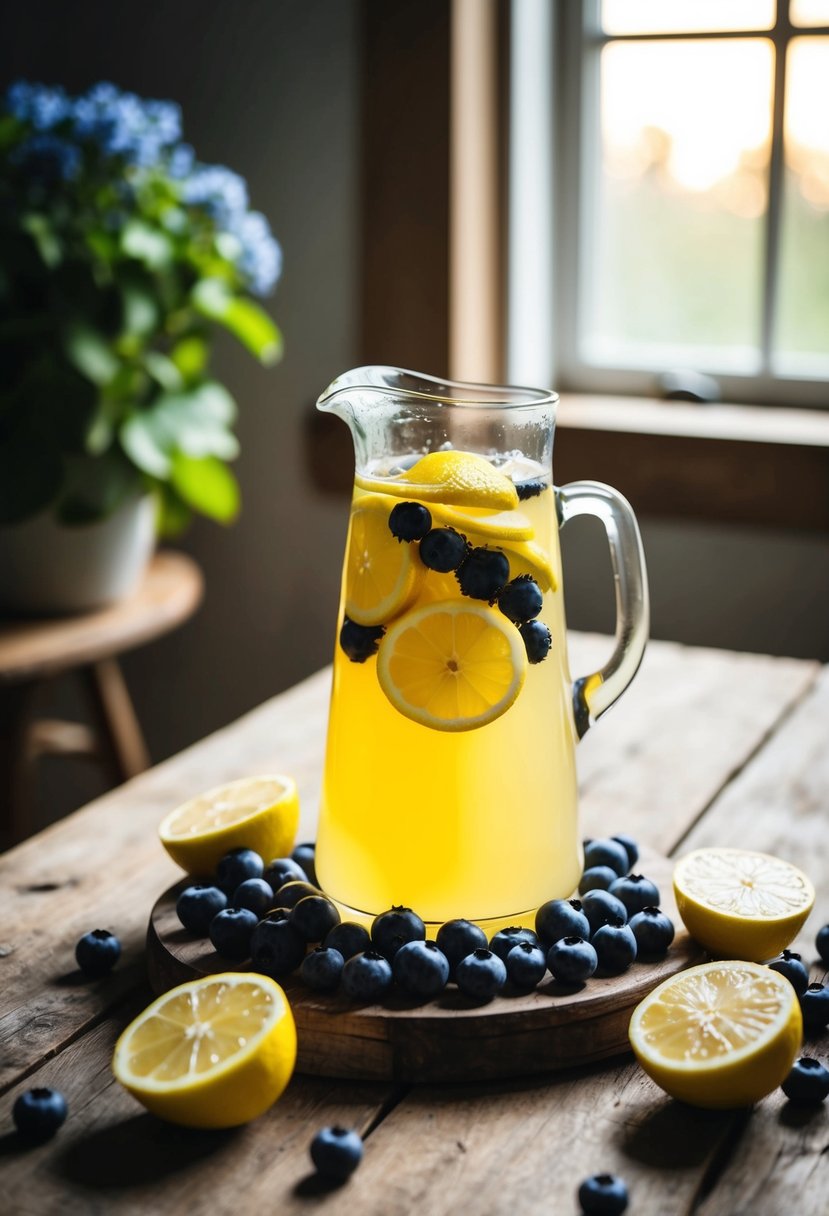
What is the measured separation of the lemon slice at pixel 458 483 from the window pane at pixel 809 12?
1.53 metres

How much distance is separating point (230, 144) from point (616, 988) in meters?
1.79

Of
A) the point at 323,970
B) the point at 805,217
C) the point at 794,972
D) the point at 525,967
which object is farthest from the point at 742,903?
the point at 805,217

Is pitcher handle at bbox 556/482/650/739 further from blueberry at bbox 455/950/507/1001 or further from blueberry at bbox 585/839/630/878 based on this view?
blueberry at bbox 455/950/507/1001

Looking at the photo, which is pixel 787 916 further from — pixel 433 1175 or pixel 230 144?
pixel 230 144

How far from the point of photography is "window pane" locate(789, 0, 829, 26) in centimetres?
192

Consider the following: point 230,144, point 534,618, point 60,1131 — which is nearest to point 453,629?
point 534,618

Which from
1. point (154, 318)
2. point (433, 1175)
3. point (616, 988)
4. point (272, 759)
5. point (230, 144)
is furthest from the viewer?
point (230, 144)

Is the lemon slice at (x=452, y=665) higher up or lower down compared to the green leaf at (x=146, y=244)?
lower down

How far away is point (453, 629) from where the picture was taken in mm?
713

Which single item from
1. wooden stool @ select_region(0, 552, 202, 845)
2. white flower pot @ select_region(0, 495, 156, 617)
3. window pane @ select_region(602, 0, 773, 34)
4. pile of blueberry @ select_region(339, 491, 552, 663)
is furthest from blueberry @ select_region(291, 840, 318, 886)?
window pane @ select_region(602, 0, 773, 34)

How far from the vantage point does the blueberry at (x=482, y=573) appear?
709mm

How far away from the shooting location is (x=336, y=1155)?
0.59 metres

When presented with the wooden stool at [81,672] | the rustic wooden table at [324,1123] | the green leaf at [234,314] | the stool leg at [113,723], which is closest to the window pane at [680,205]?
the green leaf at [234,314]

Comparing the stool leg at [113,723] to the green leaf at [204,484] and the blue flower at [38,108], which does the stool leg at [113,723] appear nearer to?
the green leaf at [204,484]
